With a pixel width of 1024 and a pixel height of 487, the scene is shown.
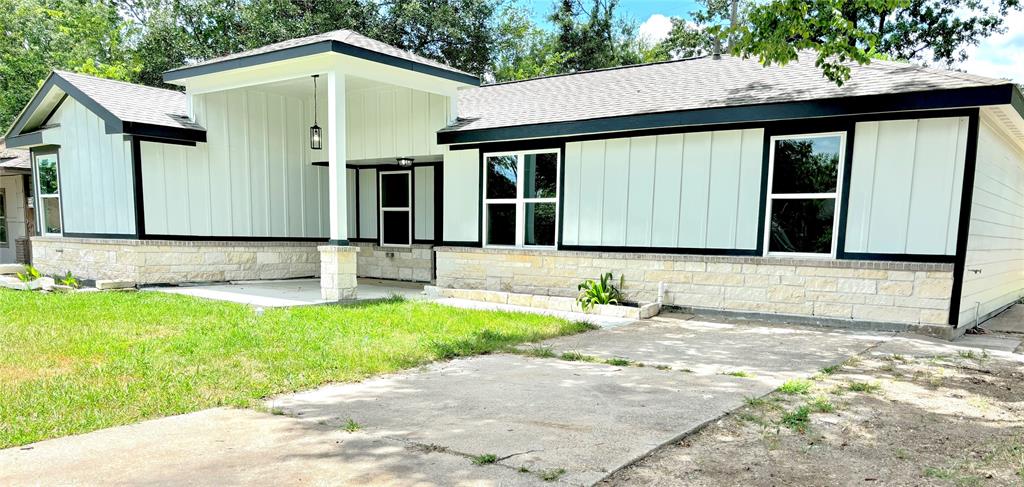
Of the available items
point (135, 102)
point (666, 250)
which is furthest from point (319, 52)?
point (666, 250)

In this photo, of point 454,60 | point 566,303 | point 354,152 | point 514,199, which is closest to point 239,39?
point 454,60

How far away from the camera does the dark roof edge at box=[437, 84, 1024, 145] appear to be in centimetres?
607

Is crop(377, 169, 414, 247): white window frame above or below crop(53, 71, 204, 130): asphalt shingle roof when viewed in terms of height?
below

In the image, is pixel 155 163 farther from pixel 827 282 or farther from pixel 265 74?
pixel 827 282

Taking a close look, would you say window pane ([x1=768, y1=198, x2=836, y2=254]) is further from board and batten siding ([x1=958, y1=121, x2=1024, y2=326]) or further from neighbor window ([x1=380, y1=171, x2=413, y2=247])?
neighbor window ([x1=380, y1=171, x2=413, y2=247])

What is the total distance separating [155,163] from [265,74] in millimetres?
2683

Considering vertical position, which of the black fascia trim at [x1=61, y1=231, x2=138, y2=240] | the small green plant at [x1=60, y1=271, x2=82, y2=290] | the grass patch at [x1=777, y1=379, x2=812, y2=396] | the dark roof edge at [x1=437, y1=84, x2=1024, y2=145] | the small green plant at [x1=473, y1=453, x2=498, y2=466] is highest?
the dark roof edge at [x1=437, y1=84, x2=1024, y2=145]

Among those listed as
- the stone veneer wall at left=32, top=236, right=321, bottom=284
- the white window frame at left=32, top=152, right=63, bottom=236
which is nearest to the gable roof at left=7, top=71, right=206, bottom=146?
the white window frame at left=32, top=152, right=63, bottom=236

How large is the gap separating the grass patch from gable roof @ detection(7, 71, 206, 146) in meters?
10.00

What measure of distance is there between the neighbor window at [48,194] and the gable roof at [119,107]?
725 mm

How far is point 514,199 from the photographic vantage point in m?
9.47

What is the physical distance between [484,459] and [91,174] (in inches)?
435

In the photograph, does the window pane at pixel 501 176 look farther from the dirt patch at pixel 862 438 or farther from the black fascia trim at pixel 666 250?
the dirt patch at pixel 862 438

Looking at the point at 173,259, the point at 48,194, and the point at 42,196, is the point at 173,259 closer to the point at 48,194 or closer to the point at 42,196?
the point at 48,194
